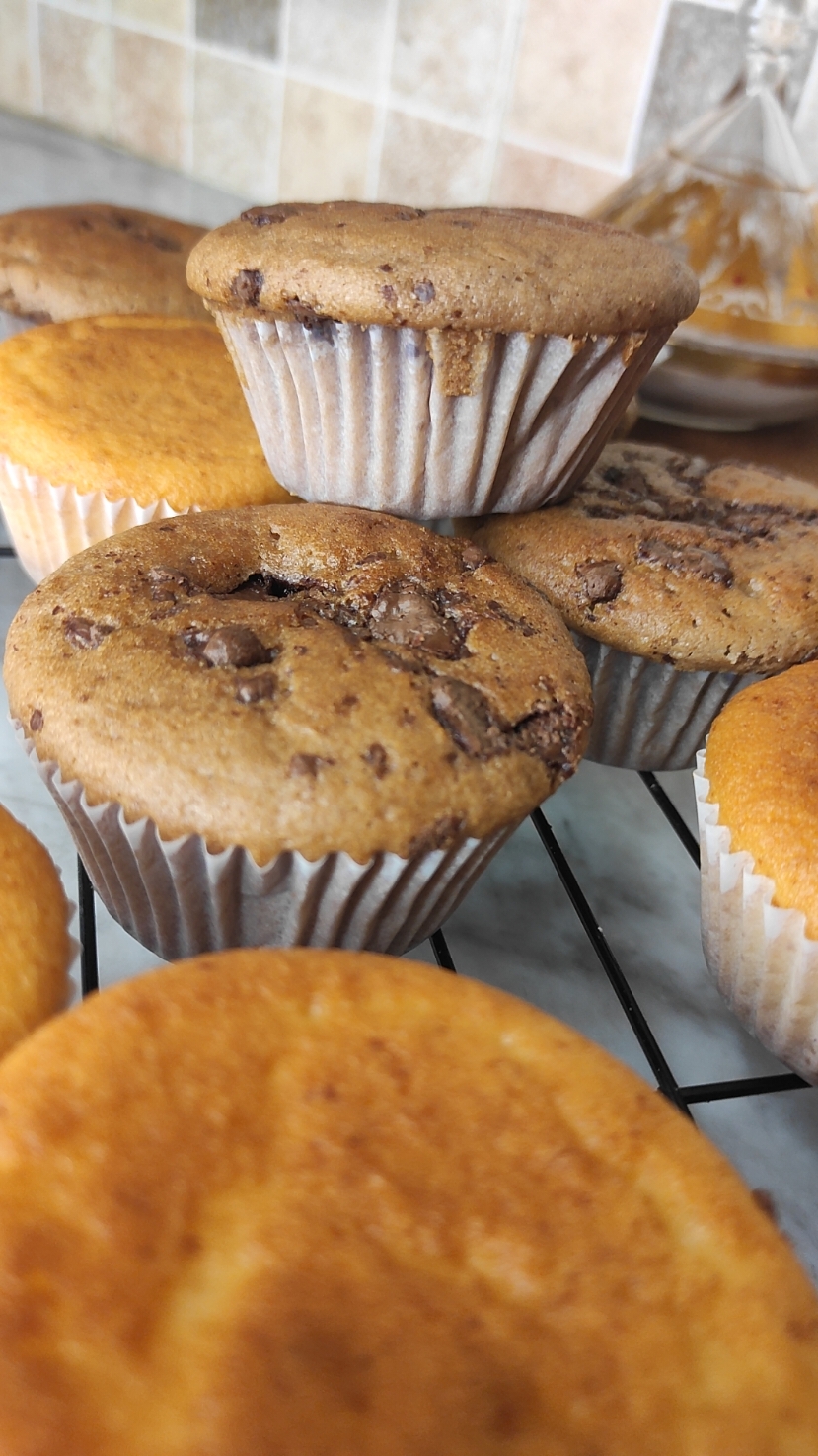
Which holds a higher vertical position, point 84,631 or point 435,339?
point 435,339

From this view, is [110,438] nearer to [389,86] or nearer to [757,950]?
[757,950]

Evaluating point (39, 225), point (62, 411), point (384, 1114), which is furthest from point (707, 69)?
point (384, 1114)

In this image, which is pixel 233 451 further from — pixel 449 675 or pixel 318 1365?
pixel 318 1365

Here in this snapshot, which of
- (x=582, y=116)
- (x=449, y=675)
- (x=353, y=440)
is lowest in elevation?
(x=449, y=675)

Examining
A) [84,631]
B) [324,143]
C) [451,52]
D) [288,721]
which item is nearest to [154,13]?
[324,143]

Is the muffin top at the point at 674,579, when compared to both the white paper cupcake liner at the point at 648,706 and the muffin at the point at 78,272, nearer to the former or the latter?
the white paper cupcake liner at the point at 648,706

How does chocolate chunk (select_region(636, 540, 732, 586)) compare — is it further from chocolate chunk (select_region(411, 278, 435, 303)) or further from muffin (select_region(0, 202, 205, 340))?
muffin (select_region(0, 202, 205, 340))

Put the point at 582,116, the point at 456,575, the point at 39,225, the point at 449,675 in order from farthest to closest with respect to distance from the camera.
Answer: the point at 582,116 < the point at 39,225 < the point at 456,575 < the point at 449,675
